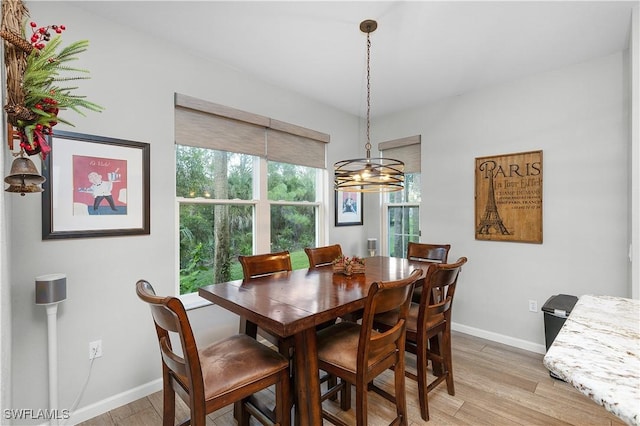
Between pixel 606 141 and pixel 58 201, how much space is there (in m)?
4.29

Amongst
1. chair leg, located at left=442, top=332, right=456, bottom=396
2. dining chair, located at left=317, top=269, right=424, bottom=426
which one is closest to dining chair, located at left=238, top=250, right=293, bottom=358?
dining chair, located at left=317, top=269, right=424, bottom=426

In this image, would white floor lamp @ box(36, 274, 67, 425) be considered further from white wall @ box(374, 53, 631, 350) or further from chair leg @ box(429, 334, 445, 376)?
white wall @ box(374, 53, 631, 350)

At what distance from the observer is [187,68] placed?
8.31 ft

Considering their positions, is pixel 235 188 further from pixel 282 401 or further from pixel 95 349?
pixel 282 401

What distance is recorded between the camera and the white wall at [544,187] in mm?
2605

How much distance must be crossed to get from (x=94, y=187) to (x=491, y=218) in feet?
11.9

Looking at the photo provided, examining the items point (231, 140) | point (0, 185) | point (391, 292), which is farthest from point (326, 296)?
point (231, 140)

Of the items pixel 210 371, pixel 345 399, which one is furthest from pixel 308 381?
pixel 345 399

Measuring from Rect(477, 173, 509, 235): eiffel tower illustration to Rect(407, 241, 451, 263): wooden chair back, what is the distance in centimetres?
57

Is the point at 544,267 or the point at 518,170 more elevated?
the point at 518,170

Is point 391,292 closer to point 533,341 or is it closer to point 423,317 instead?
point 423,317

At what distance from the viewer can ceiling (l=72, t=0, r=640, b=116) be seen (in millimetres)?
2041

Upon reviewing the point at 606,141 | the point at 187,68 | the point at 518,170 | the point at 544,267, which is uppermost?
the point at 187,68

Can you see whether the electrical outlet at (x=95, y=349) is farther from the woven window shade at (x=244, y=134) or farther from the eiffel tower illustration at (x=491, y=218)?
the eiffel tower illustration at (x=491, y=218)
